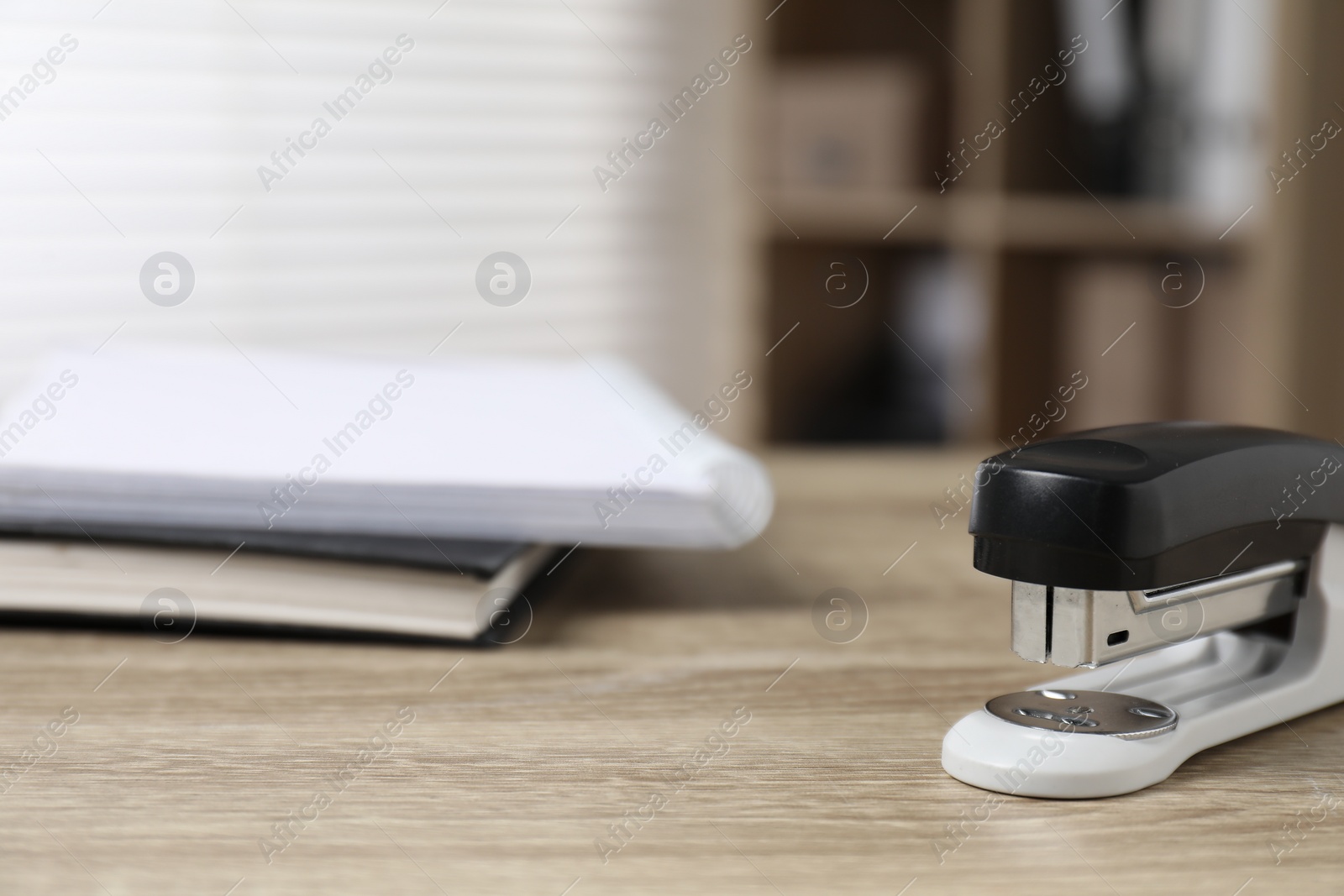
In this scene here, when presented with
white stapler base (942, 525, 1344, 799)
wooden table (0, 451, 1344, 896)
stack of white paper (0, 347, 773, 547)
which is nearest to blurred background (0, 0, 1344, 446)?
stack of white paper (0, 347, 773, 547)

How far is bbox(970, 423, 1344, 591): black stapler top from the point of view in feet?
1.32

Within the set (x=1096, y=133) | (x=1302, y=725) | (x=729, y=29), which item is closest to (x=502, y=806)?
(x=1302, y=725)

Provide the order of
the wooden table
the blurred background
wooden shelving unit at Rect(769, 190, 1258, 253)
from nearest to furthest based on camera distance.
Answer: the wooden table
the blurred background
wooden shelving unit at Rect(769, 190, 1258, 253)

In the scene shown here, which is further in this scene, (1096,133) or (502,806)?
(1096,133)

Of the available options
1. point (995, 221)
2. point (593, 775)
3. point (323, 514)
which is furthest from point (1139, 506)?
point (995, 221)

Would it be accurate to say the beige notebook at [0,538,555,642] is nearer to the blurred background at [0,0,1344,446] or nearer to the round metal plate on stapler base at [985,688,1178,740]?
the round metal plate on stapler base at [985,688,1178,740]

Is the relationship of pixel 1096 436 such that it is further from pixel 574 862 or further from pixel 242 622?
pixel 242 622

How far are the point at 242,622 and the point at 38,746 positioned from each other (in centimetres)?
15

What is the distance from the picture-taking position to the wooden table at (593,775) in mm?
355

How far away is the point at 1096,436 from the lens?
1.48 feet

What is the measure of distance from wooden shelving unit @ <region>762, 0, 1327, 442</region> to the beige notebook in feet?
5.45

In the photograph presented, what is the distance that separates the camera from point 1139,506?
403mm

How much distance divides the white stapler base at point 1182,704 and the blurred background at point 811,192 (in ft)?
5.45

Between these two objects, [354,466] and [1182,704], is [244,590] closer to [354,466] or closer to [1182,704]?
[354,466]
